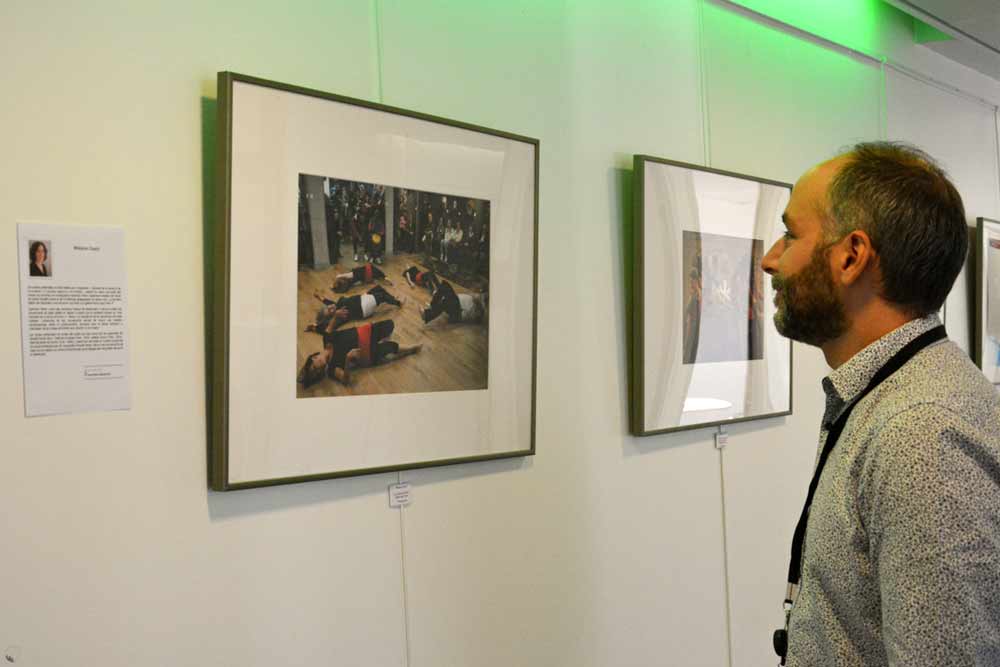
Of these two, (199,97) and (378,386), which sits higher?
(199,97)

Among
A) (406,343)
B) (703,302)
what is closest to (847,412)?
(406,343)

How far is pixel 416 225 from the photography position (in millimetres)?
2686

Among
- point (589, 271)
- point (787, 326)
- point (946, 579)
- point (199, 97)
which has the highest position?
point (199, 97)

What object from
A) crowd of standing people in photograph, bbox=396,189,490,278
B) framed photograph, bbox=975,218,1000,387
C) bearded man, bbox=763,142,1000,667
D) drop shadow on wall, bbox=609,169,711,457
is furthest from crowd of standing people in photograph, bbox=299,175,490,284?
framed photograph, bbox=975,218,1000,387

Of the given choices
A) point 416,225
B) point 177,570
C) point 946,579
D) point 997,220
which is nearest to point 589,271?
point 416,225

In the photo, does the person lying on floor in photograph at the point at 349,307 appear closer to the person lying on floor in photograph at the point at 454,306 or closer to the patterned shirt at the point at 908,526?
the person lying on floor in photograph at the point at 454,306

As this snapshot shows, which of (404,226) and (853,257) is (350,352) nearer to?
(404,226)

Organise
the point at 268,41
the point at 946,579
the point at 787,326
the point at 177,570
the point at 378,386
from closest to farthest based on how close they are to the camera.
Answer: the point at 946,579
the point at 787,326
the point at 177,570
the point at 268,41
the point at 378,386

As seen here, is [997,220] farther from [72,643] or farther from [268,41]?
[72,643]

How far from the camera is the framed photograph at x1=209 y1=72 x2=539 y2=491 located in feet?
7.51

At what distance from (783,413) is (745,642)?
1031 mm

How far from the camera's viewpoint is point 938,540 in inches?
59.4

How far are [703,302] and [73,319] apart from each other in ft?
8.11

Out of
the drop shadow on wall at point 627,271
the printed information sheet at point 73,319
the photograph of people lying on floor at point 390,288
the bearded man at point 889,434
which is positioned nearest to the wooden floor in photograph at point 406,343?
the photograph of people lying on floor at point 390,288
